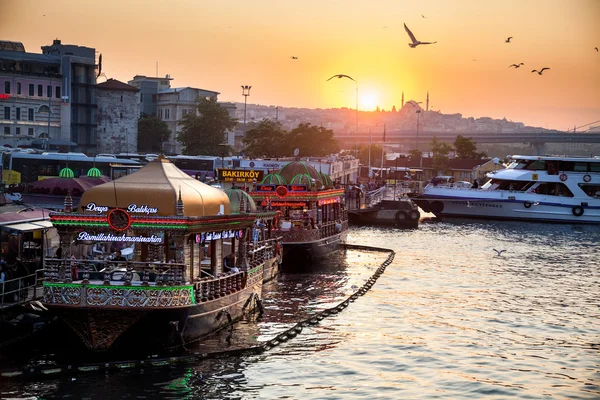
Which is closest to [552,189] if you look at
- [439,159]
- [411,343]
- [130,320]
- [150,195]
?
[411,343]

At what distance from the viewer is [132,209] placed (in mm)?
21109

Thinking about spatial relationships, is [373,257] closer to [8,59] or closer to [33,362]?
[33,362]

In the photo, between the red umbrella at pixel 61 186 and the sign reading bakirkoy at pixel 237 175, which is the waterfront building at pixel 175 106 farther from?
the red umbrella at pixel 61 186

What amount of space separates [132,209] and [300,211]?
21117 mm

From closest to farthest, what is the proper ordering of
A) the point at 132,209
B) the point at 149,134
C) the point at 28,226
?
the point at 132,209
the point at 28,226
the point at 149,134

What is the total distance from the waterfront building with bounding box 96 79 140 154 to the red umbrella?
57296mm

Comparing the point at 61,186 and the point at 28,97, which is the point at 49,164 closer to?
the point at 61,186

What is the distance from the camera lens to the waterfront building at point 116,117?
97.0 metres

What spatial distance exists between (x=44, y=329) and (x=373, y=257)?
25.0 m

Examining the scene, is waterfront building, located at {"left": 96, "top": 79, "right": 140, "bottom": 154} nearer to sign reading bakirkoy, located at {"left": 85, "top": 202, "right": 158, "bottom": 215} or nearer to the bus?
the bus

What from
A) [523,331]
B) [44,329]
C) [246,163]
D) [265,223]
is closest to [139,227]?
[44,329]

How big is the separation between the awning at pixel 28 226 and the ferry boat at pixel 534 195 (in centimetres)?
5229

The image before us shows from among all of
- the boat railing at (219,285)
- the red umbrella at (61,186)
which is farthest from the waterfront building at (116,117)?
the boat railing at (219,285)

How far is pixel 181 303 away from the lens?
20.8 meters
